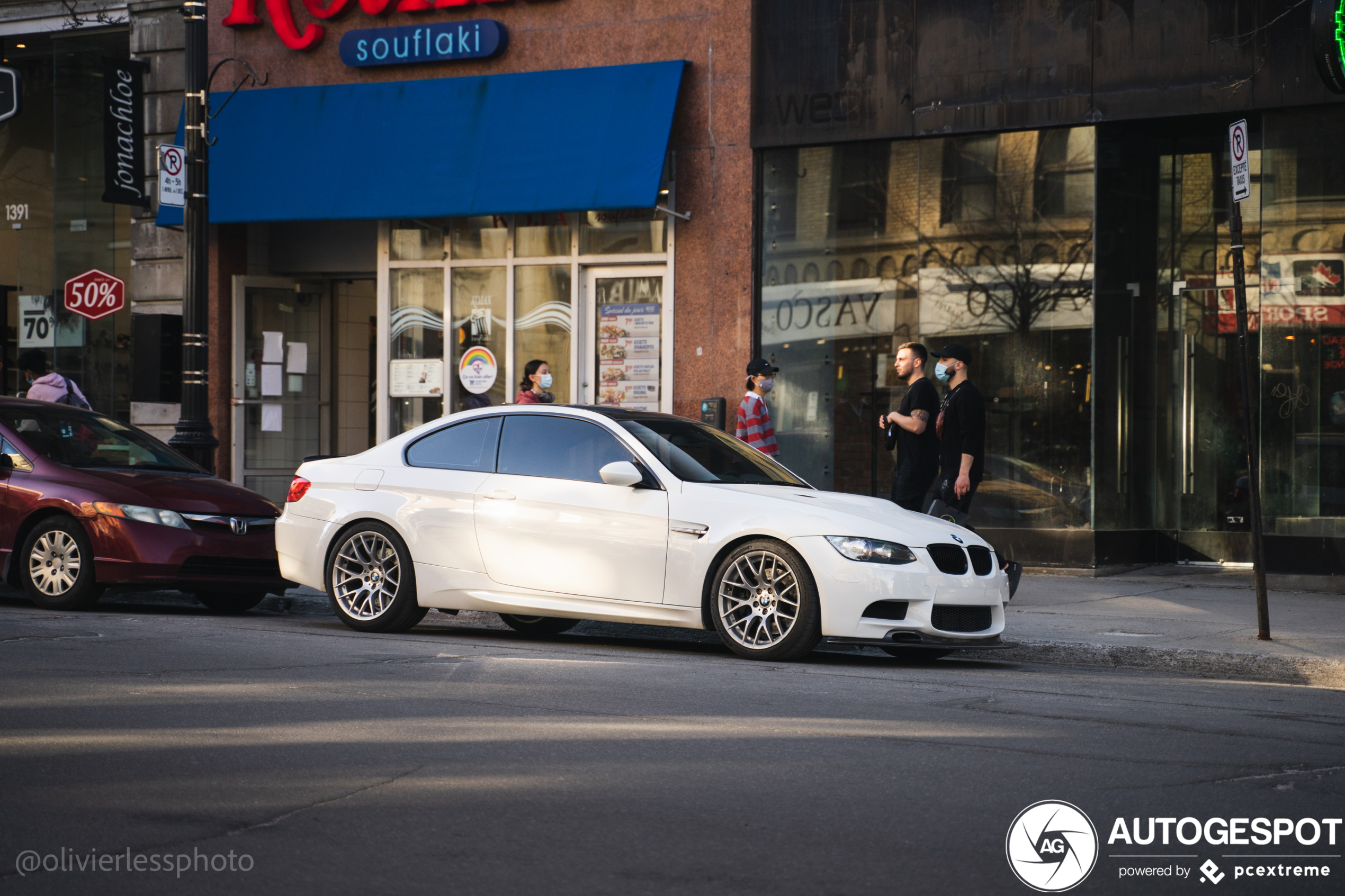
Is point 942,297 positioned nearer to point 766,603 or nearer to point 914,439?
point 914,439

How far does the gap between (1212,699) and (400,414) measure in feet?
39.0

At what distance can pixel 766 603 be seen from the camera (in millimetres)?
8492

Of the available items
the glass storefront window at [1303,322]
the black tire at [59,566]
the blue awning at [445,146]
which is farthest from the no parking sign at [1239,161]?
the black tire at [59,566]

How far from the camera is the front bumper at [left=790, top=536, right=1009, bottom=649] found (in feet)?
26.9

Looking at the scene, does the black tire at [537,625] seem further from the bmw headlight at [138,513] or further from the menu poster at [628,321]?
the menu poster at [628,321]

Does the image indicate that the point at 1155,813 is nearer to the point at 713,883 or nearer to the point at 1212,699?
the point at 713,883

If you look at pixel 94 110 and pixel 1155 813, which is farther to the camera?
pixel 94 110

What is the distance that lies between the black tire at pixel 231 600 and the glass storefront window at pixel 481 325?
5.55 m

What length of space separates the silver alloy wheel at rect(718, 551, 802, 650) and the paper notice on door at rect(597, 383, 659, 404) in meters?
7.87

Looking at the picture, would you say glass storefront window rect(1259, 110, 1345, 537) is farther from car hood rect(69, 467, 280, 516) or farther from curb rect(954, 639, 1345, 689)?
car hood rect(69, 467, 280, 516)

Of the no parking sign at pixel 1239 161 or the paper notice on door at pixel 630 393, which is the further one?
the paper notice on door at pixel 630 393

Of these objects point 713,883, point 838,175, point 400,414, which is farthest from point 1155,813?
point 400,414

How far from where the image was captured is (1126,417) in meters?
14.5

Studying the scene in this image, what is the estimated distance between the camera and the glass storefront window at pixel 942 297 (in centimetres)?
1434
